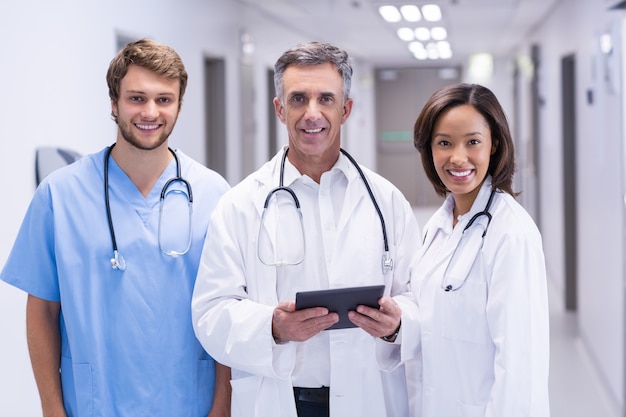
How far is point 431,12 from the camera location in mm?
5500

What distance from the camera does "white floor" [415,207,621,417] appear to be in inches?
143

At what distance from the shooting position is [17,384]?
2562 mm

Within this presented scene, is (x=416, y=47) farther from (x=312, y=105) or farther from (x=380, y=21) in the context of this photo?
(x=312, y=105)

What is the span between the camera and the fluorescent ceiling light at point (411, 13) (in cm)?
526

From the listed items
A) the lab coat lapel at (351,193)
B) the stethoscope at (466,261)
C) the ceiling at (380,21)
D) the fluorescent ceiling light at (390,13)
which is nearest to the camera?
the stethoscope at (466,261)

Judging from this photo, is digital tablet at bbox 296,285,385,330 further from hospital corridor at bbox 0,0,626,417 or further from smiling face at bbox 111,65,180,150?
smiling face at bbox 111,65,180,150

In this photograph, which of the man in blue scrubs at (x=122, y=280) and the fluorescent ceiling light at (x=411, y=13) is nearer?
the man in blue scrubs at (x=122, y=280)

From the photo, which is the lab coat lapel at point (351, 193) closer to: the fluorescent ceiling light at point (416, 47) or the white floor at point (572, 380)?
the white floor at point (572, 380)

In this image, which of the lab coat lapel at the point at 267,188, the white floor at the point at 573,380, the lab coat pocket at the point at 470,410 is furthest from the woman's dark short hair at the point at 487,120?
the white floor at the point at 573,380

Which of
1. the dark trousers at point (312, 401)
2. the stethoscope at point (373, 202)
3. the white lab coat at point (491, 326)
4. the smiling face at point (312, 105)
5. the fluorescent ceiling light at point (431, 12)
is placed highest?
the fluorescent ceiling light at point (431, 12)

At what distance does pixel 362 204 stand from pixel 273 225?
22 centimetres

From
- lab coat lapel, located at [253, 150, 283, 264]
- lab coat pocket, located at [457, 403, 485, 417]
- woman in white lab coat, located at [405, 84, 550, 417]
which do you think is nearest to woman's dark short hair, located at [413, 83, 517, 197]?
woman in white lab coat, located at [405, 84, 550, 417]

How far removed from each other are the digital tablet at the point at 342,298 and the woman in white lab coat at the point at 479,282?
181mm

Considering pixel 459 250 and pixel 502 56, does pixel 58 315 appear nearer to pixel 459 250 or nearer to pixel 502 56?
pixel 459 250
